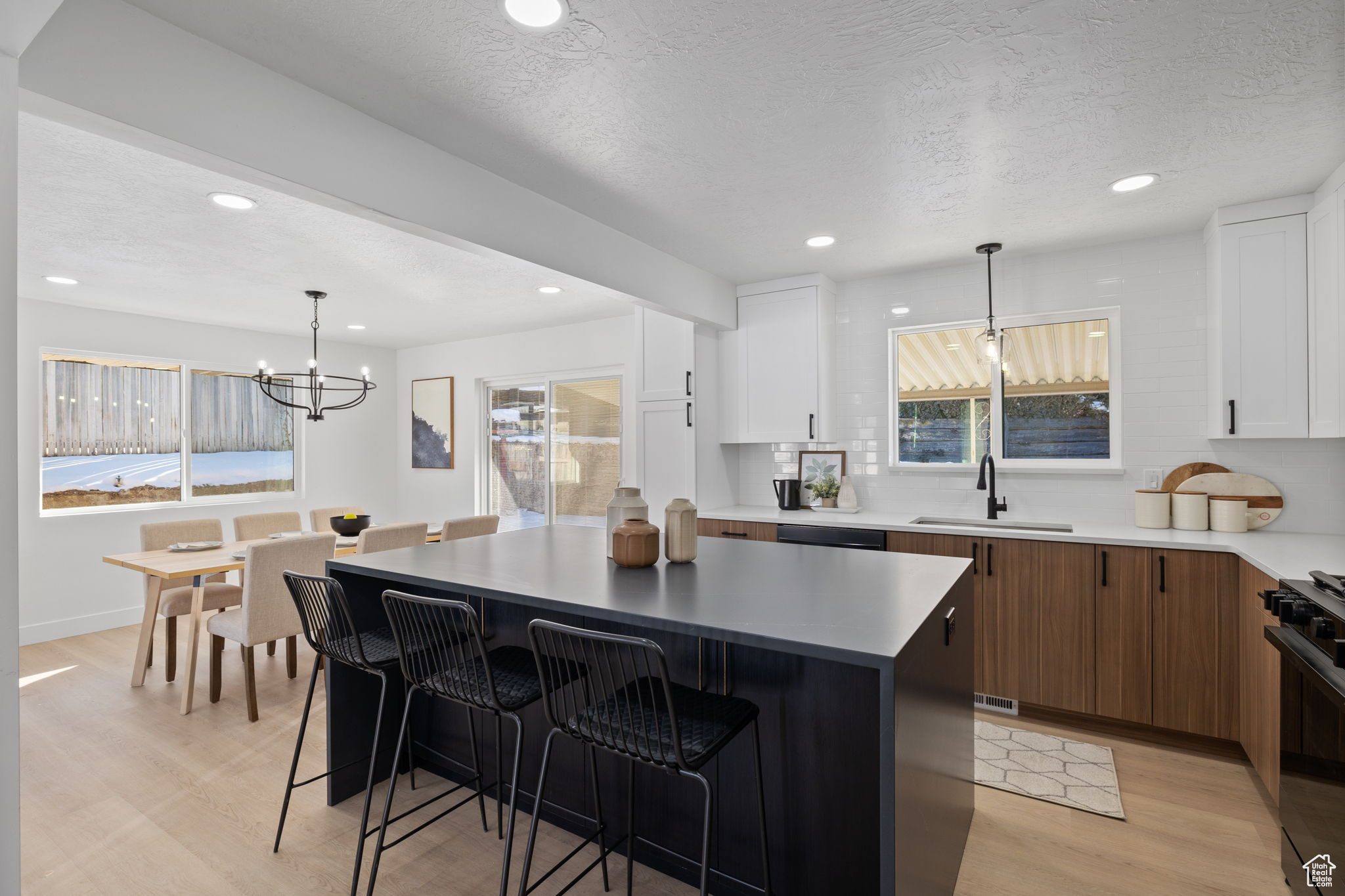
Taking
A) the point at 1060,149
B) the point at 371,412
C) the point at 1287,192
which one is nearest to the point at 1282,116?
the point at 1060,149

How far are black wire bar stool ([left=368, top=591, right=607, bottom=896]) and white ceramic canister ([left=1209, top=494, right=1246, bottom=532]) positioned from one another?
Answer: 9.85 ft

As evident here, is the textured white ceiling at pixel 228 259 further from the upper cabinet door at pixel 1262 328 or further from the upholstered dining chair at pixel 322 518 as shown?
the upper cabinet door at pixel 1262 328

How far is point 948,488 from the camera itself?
389 centimetres

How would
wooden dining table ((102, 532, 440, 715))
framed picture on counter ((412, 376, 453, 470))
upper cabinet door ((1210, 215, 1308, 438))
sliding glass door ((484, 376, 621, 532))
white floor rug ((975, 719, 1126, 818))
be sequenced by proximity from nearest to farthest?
white floor rug ((975, 719, 1126, 818)) < upper cabinet door ((1210, 215, 1308, 438)) < wooden dining table ((102, 532, 440, 715)) < sliding glass door ((484, 376, 621, 532)) < framed picture on counter ((412, 376, 453, 470))

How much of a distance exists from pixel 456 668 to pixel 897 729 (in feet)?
4.25

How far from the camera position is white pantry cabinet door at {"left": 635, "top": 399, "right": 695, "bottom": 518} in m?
4.14

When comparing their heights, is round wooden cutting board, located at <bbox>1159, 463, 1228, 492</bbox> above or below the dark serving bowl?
above

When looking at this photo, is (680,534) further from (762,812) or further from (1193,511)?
(1193,511)

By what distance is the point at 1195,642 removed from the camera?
277cm

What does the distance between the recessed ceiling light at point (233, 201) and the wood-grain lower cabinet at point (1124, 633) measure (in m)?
4.02

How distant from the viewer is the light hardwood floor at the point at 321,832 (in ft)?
6.57

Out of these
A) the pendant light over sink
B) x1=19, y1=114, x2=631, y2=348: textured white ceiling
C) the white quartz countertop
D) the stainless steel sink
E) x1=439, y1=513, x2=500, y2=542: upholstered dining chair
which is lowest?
x1=439, y1=513, x2=500, y2=542: upholstered dining chair

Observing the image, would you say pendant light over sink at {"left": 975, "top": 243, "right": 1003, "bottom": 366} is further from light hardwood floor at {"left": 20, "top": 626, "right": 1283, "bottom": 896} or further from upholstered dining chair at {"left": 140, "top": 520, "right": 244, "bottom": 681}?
upholstered dining chair at {"left": 140, "top": 520, "right": 244, "bottom": 681}

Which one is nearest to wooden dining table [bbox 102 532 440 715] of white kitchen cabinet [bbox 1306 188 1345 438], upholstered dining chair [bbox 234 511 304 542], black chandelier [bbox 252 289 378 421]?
upholstered dining chair [bbox 234 511 304 542]
